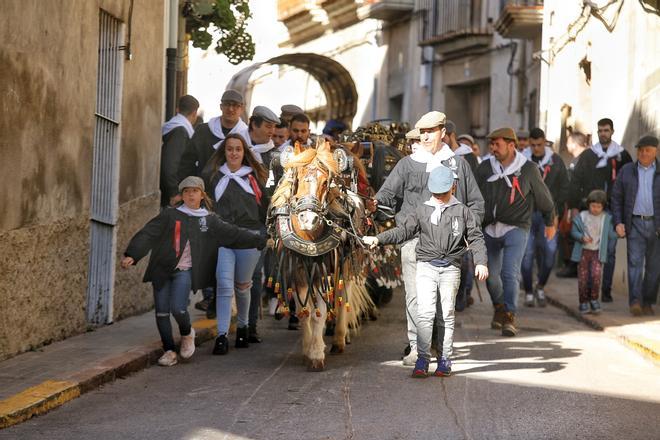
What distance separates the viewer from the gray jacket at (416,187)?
10.9m

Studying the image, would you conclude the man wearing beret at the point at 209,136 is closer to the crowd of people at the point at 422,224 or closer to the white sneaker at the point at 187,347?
the crowd of people at the point at 422,224

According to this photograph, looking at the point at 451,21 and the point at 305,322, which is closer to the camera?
the point at 305,322

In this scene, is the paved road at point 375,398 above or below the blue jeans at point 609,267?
below

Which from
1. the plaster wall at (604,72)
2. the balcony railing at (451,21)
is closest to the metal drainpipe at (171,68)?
the plaster wall at (604,72)

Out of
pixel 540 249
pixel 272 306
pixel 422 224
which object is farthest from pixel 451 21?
pixel 422 224

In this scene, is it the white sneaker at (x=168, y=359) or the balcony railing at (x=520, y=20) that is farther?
the balcony railing at (x=520, y=20)

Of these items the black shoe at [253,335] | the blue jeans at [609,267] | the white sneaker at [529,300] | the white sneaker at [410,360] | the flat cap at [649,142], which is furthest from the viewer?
the white sneaker at [529,300]

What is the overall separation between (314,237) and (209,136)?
359 cm

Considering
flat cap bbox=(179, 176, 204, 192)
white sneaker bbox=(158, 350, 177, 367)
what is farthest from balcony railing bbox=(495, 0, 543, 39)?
white sneaker bbox=(158, 350, 177, 367)

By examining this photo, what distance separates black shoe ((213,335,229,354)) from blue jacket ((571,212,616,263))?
5.50 m

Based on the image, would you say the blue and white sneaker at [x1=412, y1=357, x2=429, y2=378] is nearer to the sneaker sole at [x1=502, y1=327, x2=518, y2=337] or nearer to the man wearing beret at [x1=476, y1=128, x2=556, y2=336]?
the sneaker sole at [x1=502, y1=327, x2=518, y2=337]

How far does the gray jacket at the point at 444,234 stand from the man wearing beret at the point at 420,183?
0.37m

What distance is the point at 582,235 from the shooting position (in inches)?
630

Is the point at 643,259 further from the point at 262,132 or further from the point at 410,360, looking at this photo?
the point at 410,360
